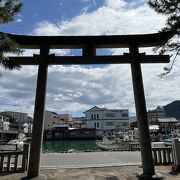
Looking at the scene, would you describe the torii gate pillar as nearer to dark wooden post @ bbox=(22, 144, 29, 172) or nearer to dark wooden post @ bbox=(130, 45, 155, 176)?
dark wooden post @ bbox=(130, 45, 155, 176)

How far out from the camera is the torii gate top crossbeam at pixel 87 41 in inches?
369

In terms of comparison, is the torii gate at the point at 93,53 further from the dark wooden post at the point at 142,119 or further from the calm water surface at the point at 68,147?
the calm water surface at the point at 68,147

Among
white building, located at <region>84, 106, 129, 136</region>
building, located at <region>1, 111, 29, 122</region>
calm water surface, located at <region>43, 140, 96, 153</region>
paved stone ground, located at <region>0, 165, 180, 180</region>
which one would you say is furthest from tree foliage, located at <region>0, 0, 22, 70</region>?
building, located at <region>1, 111, 29, 122</region>

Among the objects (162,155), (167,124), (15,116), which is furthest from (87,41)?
(15,116)

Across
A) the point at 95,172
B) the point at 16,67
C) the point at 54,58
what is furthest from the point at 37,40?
the point at 95,172

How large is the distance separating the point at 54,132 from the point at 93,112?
13.5 meters

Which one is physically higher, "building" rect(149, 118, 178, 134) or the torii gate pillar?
"building" rect(149, 118, 178, 134)

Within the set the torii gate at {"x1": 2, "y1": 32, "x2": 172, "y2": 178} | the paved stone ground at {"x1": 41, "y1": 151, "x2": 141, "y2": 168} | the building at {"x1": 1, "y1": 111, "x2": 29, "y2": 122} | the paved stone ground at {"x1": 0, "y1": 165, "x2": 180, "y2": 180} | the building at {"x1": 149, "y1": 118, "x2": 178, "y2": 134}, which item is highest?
the building at {"x1": 1, "y1": 111, "x2": 29, "y2": 122}

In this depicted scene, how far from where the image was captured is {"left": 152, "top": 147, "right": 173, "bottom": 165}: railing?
34.9ft

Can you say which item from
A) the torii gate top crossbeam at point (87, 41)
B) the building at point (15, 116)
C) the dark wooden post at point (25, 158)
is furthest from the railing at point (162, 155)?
the building at point (15, 116)

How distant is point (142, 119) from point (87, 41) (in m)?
3.49

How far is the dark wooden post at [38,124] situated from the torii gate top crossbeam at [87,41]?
2.99 feet

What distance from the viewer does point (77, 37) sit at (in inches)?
374

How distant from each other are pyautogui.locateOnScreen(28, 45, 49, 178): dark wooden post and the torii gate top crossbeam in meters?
0.91
